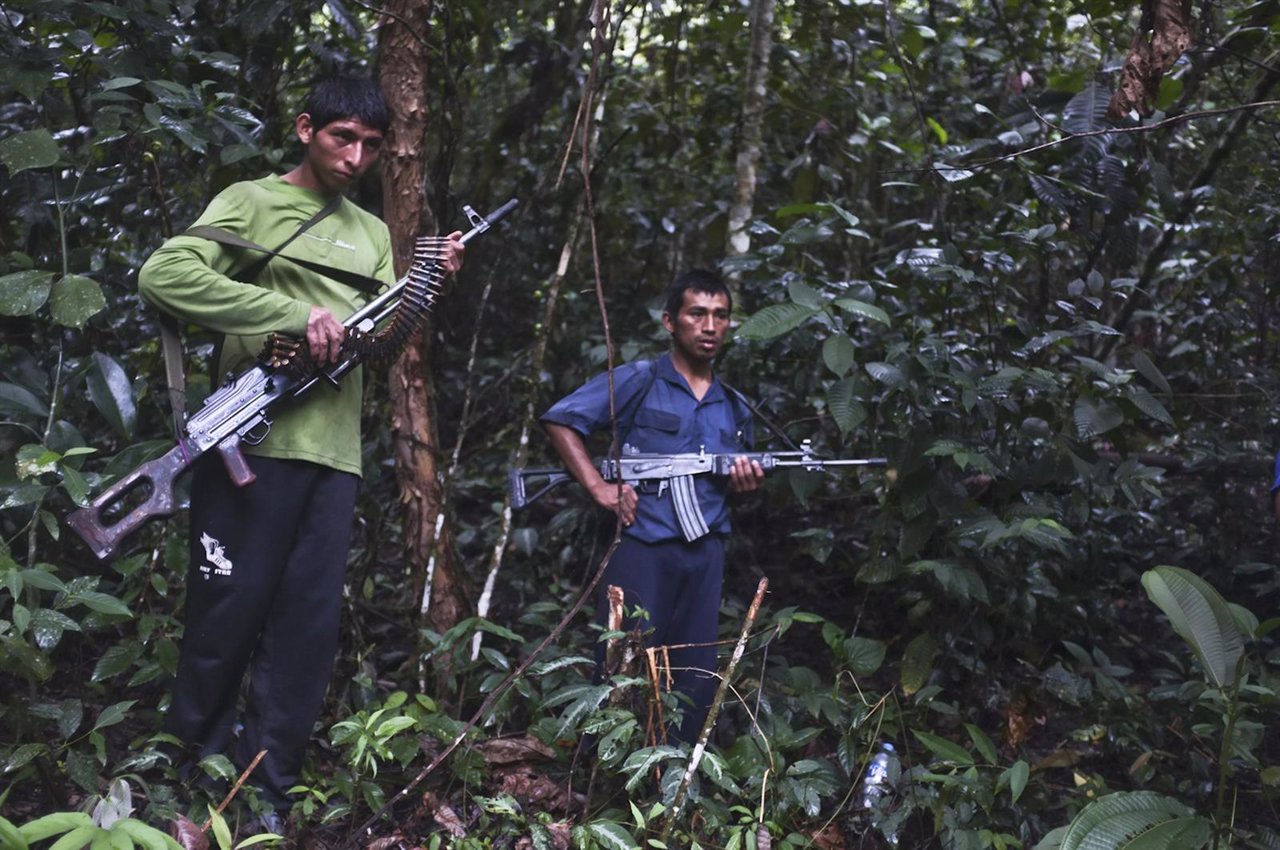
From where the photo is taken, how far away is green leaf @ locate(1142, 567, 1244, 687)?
11.4 ft

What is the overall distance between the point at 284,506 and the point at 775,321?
1861mm

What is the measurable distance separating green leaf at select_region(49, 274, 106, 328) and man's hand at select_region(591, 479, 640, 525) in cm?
171

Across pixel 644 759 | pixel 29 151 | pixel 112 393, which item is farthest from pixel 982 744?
pixel 29 151

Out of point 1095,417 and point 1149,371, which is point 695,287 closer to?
point 1095,417

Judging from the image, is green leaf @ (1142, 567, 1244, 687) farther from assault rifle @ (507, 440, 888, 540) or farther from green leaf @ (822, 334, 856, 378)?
green leaf @ (822, 334, 856, 378)

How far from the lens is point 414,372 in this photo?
447cm

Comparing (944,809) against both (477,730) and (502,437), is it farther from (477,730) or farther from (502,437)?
(502,437)

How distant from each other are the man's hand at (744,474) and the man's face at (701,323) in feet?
1.34

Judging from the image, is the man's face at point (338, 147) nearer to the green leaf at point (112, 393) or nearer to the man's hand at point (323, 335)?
the man's hand at point (323, 335)

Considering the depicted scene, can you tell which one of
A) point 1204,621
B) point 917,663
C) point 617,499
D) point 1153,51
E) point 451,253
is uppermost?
point 1153,51

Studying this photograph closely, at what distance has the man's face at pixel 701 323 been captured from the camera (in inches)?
167

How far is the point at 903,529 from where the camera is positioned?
185 inches

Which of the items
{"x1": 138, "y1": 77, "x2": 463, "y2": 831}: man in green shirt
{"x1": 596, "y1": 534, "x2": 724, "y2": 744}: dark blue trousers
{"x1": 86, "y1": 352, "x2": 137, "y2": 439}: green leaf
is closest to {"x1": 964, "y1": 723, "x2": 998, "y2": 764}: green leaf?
{"x1": 596, "y1": 534, "x2": 724, "y2": 744}: dark blue trousers

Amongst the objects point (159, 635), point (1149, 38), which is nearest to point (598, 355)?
point (159, 635)
